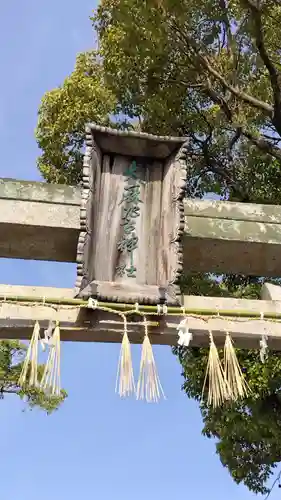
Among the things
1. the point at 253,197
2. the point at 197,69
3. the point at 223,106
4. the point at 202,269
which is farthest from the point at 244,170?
the point at 202,269

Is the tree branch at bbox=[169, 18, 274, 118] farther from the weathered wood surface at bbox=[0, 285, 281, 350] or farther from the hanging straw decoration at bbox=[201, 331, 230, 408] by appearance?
the hanging straw decoration at bbox=[201, 331, 230, 408]

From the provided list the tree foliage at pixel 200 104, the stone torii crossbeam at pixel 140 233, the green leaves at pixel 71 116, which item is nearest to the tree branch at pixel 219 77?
the tree foliage at pixel 200 104

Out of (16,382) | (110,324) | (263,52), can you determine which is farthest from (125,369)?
(16,382)

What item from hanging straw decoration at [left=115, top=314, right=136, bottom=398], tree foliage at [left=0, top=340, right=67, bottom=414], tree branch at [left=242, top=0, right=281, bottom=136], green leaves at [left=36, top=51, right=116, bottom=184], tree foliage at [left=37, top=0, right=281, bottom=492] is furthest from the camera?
tree foliage at [left=0, top=340, right=67, bottom=414]

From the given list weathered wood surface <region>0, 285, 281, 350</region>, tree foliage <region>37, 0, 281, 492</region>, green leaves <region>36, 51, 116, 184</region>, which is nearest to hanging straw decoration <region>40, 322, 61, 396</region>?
weathered wood surface <region>0, 285, 281, 350</region>

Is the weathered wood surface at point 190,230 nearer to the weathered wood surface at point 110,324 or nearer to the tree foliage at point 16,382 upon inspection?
the weathered wood surface at point 110,324

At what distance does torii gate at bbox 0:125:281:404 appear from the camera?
3.29 m

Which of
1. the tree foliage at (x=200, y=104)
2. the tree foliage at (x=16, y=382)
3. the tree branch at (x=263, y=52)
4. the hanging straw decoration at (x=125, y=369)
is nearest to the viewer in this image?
the hanging straw decoration at (x=125, y=369)

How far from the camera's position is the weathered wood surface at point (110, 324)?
10.7 ft

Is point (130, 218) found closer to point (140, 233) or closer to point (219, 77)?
point (140, 233)

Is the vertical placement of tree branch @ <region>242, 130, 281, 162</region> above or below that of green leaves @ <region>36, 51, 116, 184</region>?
below

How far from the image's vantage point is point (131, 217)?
3.59 metres

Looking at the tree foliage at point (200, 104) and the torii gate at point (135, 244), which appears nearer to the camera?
the torii gate at point (135, 244)

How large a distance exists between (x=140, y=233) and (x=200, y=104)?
5049 mm
